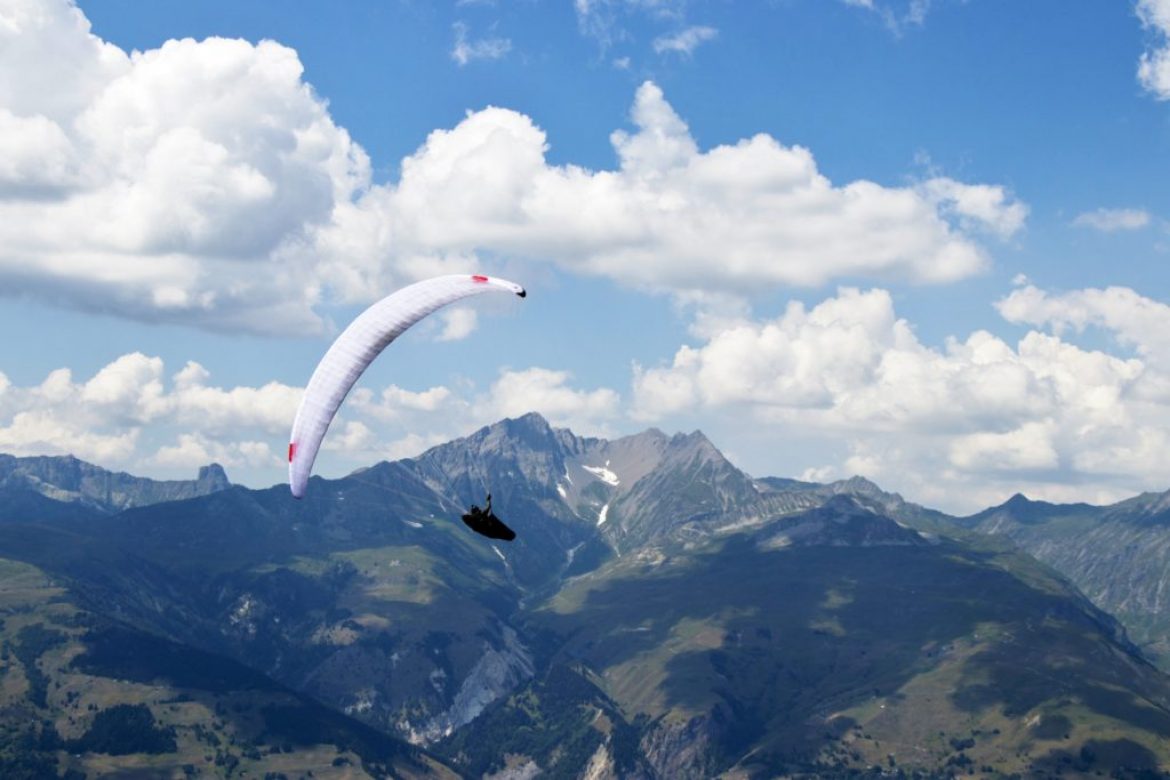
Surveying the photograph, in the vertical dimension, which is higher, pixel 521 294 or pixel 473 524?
pixel 521 294

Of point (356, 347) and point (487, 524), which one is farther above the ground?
point (356, 347)

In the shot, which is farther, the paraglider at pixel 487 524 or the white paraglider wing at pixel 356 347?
the paraglider at pixel 487 524

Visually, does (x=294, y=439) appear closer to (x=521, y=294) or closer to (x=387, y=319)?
(x=387, y=319)

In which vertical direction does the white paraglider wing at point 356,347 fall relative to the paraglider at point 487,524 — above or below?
above

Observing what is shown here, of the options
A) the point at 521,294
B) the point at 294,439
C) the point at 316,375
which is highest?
the point at 521,294

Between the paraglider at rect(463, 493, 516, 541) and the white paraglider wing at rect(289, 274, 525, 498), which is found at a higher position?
the white paraglider wing at rect(289, 274, 525, 498)

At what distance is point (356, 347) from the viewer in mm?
94500

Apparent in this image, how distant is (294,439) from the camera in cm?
8931

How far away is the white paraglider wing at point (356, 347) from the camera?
89250 millimetres

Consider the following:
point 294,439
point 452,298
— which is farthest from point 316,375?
point 452,298

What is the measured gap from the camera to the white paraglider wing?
89.2 meters

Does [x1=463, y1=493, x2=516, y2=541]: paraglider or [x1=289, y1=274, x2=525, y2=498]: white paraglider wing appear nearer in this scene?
[x1=289, y1=274, x2=525, y2=498]: white paraglider wing

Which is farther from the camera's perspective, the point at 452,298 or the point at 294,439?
the point at 452,298

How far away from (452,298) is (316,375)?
1399 cm
